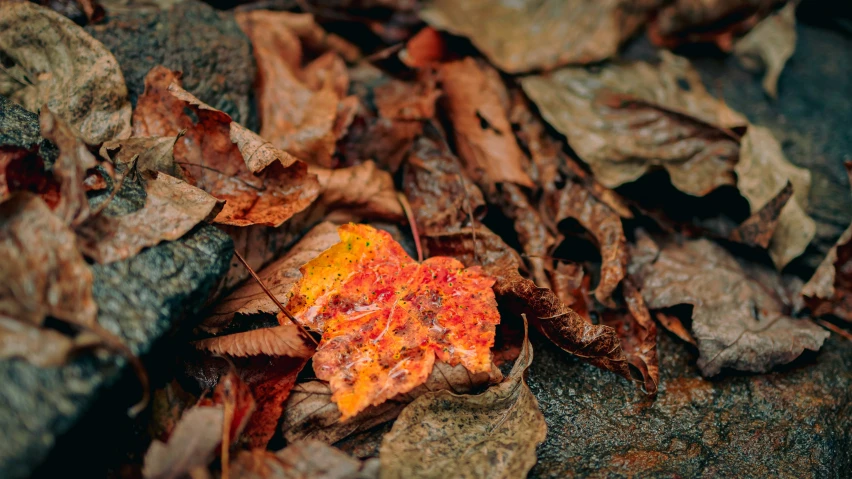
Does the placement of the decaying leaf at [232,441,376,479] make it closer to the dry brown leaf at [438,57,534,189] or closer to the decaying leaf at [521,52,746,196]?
the dry brown leaf at [438,57,534,189]

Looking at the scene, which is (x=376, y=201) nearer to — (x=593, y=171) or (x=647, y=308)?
(x=593, y=171)

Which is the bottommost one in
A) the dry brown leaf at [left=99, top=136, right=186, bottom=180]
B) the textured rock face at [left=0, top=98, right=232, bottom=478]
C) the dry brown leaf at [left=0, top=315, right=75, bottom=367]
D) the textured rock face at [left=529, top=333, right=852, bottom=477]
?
the textured rock face at [left=529, top=333, right=852, bottom=477]

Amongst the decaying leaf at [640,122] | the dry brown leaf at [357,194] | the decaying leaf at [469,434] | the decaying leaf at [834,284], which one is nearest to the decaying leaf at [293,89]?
the dry brown leaf at [357,194]

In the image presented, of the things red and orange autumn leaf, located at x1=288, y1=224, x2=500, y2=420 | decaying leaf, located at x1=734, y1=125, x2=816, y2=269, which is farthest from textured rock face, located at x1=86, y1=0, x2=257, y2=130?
decaying leaf, located at x1=734, y1=125, x2=816, y2=269

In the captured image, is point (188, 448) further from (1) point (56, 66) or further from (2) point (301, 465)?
(1) point (56, 66)

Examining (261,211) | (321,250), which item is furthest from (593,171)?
(261,211)

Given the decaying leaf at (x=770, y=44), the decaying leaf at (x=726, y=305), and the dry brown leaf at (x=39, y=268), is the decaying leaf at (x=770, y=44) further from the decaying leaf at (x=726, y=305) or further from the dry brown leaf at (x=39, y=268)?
the dry brown leaf at (x=39, y=268)
